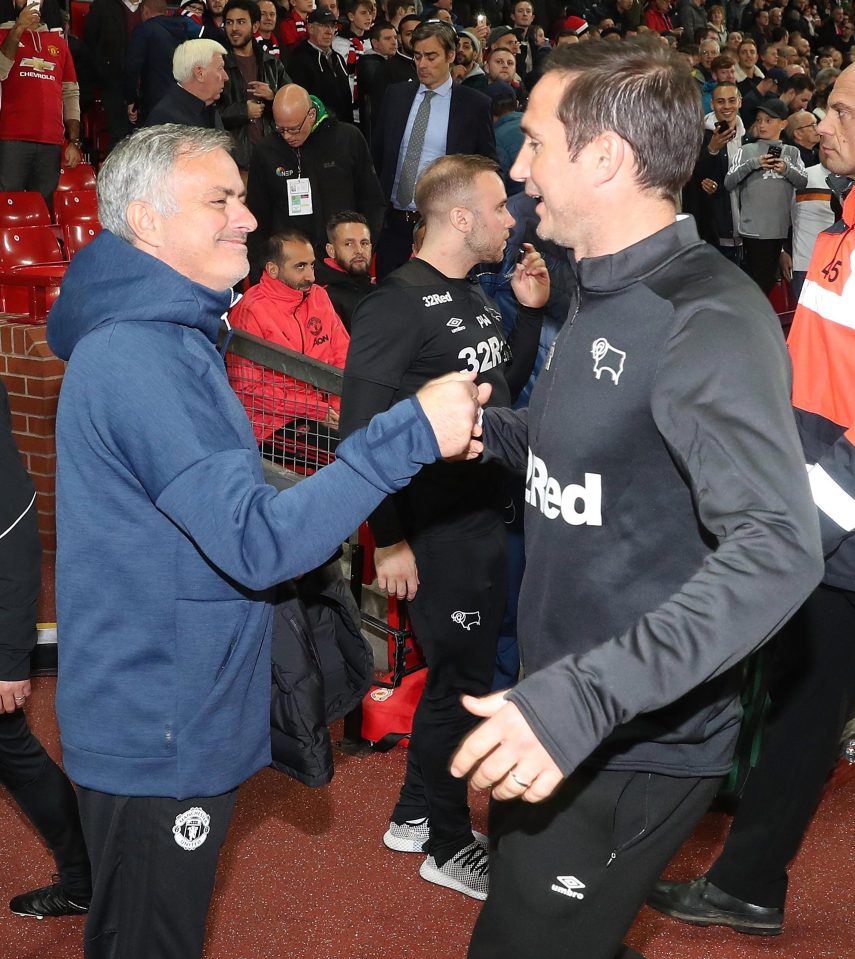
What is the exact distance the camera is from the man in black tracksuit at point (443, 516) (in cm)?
322

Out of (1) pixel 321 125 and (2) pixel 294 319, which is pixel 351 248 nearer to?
(2) pixel 294 319

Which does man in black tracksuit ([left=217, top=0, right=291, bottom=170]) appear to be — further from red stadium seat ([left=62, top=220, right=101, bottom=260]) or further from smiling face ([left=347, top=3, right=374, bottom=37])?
smiling face ([left=347, top=3, right=374, bottom=37])

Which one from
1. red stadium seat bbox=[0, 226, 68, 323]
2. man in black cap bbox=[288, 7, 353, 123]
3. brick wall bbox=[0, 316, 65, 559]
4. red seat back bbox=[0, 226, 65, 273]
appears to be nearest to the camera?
brick wall bbox=[0, 316, 65, 559]

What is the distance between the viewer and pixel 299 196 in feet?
23.9

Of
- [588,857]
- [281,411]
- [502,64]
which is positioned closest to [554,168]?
[588,857]

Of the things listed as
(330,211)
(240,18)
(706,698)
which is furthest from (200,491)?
(240,18)

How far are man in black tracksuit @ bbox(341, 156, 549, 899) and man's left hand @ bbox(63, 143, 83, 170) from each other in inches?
253

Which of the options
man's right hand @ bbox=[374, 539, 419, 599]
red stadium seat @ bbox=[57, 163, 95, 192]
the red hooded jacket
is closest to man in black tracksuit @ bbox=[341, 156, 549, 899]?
man's right hand @ bbox=[374, 539, 419, 599]

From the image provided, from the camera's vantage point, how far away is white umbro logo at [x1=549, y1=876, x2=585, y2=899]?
197 cm

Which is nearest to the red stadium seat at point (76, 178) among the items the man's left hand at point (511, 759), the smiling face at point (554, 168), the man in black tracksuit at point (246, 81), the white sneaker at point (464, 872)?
the man in black tracksuit at point (246, 81)

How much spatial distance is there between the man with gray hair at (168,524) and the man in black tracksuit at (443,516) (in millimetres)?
1016

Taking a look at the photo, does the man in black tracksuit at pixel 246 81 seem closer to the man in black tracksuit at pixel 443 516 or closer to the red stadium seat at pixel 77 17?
the red stadium seat at pixel 77 17

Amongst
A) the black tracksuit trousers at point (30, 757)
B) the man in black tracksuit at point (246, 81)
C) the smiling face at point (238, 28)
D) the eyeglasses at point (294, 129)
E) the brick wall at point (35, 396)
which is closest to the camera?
the black tracksuit trousers at point (30, 757)

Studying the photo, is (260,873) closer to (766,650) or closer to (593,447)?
(766,650)
